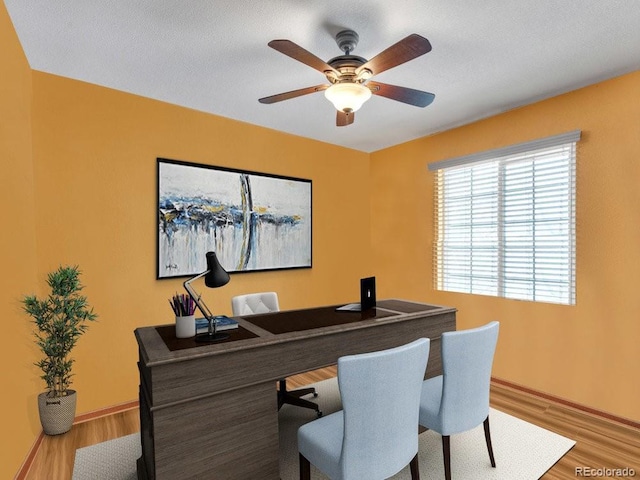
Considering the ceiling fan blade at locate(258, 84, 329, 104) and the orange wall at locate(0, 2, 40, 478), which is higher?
the ceiling fan blade at locate(258, 84, 329, 104)

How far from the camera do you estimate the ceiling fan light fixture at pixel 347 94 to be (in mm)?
2035

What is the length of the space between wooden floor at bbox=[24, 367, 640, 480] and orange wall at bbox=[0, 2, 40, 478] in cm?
19

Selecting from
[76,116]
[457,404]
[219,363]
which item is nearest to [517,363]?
[457,404]

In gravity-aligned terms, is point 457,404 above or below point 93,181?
below

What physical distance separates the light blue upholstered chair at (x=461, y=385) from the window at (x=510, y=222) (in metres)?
1.53

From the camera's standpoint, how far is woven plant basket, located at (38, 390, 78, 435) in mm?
2482

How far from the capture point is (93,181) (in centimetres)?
285

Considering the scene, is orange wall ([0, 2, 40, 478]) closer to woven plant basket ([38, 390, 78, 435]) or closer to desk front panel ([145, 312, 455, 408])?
woven plant basket ([38, 390, 78, 435])

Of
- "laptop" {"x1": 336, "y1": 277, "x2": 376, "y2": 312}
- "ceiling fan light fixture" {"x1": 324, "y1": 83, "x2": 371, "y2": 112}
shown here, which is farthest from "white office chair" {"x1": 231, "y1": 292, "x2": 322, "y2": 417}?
"ceiling fan light fixture" {"x1": 324, "y1": 83, "x2": 371, "y2": 112}

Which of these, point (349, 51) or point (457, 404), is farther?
point (349, 51)

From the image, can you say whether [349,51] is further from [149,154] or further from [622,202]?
[622,202]

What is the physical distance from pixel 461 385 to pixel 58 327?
8.39ft

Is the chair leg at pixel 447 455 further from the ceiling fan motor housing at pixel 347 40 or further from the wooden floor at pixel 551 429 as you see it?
the ceiling fan motor housing at pixel 347 40

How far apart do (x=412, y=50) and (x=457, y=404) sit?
1818 mm
